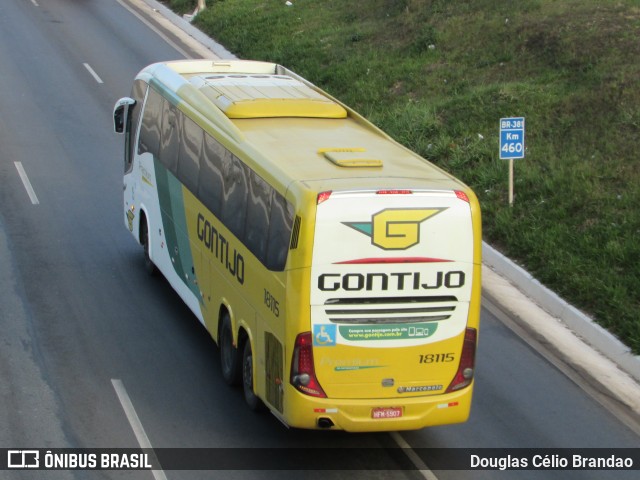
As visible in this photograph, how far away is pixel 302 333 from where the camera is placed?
11141mm

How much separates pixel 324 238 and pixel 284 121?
3.61m

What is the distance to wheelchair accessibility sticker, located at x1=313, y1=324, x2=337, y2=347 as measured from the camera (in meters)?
11.2

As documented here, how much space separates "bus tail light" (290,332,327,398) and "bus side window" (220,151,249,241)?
2060 millimetres

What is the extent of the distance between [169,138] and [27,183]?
6.63m

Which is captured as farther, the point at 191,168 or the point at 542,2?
the point at 542,2

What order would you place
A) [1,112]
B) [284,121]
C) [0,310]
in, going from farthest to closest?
[1,112]
[0,310]
[284,121]

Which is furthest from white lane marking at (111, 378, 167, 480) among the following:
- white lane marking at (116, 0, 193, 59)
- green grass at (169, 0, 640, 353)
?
white lane marking at (116, 0, 193, 59)

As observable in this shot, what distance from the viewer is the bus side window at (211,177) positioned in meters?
13.7

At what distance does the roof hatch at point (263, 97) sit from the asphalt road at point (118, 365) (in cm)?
331

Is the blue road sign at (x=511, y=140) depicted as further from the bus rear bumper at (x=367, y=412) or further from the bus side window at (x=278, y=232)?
the bus rear bumper at (x=367, y=412)

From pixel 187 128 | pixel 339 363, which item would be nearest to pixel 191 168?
pixel 187 128

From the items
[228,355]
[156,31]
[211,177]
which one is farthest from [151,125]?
[156,31]

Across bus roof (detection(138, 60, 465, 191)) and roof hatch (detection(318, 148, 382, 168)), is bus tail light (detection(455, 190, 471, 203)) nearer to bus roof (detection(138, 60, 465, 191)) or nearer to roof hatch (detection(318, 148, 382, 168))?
bus roof (detection(138, 60, 465, 191))

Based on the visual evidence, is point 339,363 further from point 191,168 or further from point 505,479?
point 191,168
